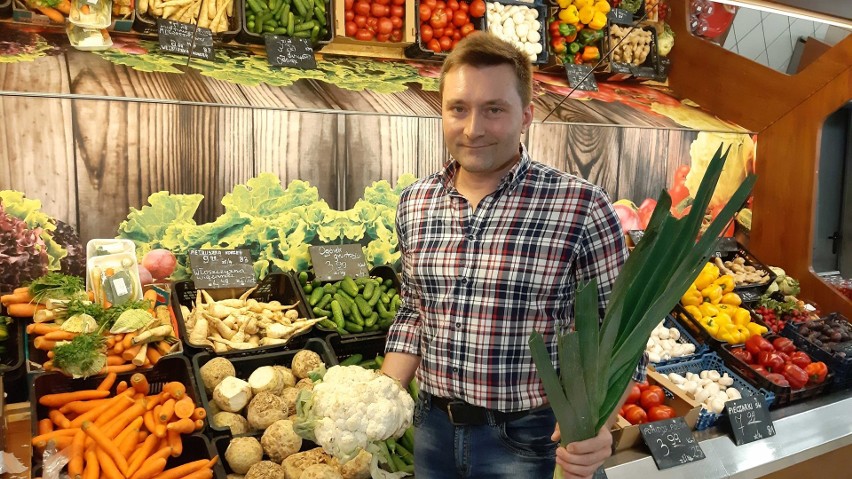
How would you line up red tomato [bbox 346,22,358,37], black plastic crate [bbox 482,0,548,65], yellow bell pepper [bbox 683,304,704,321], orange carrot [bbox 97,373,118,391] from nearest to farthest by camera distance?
orange carrot [bbox 97,373,118,391]
yellow bell pepper [bbox 683,304,704,321]
red tomato [bbox 346,22,358,37]
black plastic crate [bbox 482,0,548,65]

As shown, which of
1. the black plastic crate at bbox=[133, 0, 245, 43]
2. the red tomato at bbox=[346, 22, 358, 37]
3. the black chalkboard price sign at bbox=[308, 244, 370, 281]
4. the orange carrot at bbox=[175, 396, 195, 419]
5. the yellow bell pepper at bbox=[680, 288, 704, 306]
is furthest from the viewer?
the red tomato at bbox=[346, 22, 358, 37]

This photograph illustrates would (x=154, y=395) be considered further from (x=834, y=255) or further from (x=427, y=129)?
(x=834, y=255)

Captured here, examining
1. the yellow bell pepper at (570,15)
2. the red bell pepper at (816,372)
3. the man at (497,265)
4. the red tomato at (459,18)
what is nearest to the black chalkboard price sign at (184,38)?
the red tomato at (459,18)

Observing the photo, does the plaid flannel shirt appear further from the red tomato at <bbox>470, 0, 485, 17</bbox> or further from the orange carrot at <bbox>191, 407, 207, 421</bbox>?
the red tomato at <bbox>470, 0, 485, 17</bbox>

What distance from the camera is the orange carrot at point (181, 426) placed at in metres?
2.36

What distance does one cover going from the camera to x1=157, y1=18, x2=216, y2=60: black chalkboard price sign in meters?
3.47

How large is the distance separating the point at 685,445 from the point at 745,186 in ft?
6.22

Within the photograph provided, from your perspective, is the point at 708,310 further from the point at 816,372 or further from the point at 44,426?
the point at 44,426

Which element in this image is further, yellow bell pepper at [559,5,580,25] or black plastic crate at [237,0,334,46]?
yellow bell pepper at [559,5,580,25]

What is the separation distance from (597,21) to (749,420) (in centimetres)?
338

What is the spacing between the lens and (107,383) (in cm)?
253

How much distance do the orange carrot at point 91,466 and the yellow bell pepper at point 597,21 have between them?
4534mm

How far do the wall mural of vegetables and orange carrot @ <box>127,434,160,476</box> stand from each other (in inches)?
41.9

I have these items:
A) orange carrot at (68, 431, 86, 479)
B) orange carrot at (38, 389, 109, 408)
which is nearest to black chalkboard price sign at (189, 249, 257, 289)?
orange carrot at (38, 389, 109, 408)
